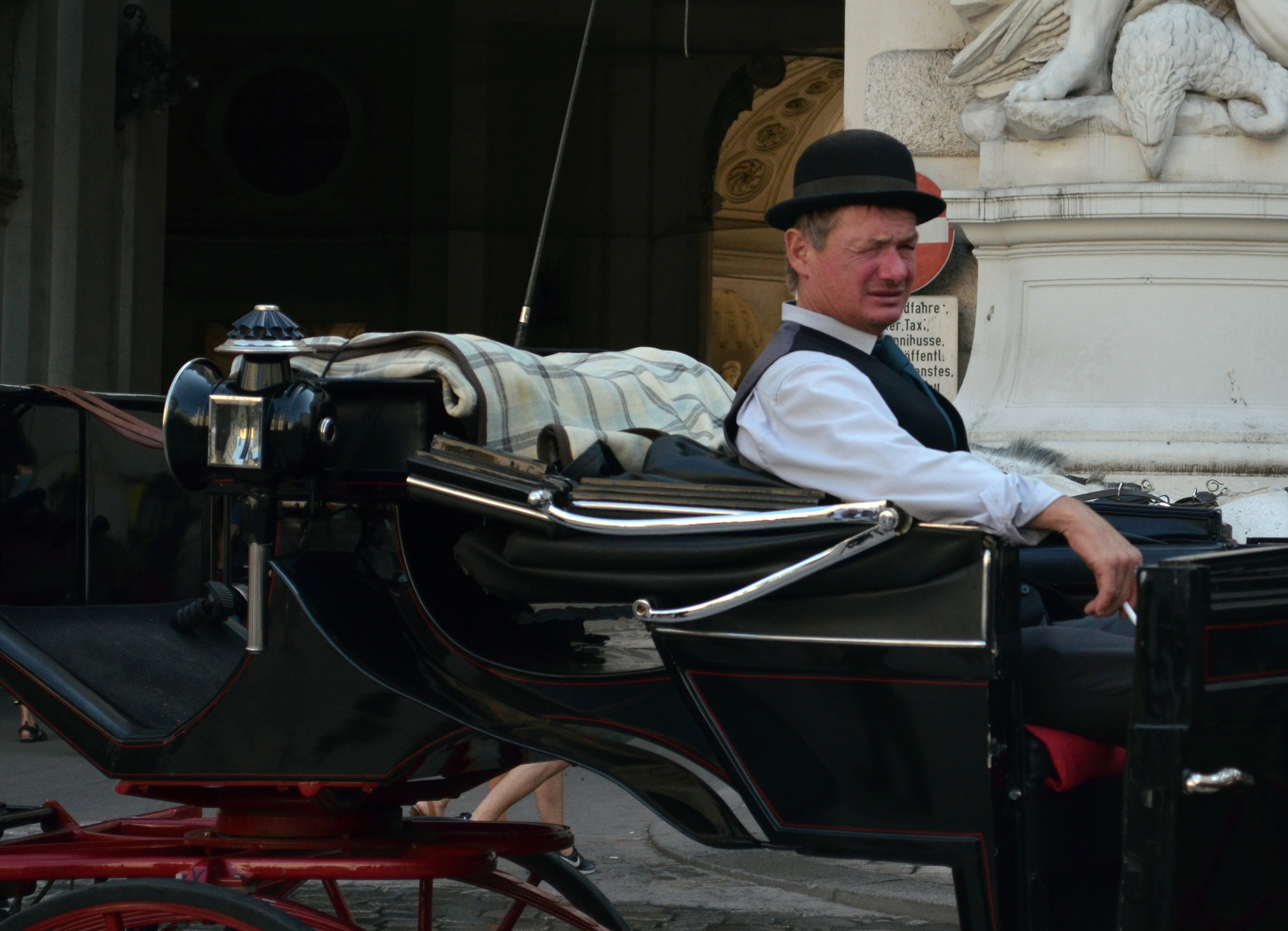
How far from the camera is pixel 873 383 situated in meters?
2.58

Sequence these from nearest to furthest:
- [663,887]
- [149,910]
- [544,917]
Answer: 1. [149,910]
2. [544,917]
3. [663,887]

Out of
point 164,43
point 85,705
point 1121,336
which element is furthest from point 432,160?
point 85,705

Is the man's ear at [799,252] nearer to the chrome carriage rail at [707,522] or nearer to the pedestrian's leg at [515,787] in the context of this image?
the chrome carriage rail at [707,522]

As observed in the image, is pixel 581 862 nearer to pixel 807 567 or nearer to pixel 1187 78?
pixel 807 567

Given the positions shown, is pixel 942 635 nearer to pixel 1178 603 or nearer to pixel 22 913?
pixel 1178 603

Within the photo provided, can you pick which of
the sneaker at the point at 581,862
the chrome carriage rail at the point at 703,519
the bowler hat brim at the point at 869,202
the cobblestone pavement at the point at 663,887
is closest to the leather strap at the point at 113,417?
the chrome carriage rail at the point at 703,519

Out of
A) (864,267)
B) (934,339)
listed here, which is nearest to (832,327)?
(864,267)

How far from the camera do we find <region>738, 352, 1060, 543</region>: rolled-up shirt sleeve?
2.32 metres

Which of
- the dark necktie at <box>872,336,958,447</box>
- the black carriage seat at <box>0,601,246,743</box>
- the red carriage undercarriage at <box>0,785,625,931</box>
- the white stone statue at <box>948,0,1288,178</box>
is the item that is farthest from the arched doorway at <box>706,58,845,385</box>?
the red carriage undercarriage at <box>0,785,625,931</box>

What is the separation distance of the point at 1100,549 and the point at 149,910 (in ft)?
4.82

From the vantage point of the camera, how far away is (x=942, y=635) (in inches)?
86.7

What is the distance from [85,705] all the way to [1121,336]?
410cm

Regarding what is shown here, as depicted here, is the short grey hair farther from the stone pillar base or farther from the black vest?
the stone pillar base

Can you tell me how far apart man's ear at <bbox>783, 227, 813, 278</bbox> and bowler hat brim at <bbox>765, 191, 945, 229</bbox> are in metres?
0.03
